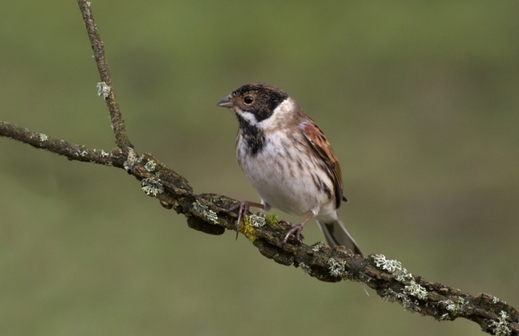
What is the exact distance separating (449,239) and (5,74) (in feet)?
14.0

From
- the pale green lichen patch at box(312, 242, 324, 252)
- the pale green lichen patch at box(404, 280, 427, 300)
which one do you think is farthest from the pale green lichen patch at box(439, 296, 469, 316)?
the pale green lichen patch at box(312, 242, 324, 252)

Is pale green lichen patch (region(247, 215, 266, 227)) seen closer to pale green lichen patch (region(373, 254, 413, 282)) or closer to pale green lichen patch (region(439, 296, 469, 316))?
pale green lichen patch (region(373, 254, 413, 282))

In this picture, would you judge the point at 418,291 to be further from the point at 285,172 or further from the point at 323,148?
the point at 323,148

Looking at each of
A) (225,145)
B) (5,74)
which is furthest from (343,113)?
(5,74)

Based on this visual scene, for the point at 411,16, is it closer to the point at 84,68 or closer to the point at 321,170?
the point at 84,68

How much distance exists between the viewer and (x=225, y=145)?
782 cm

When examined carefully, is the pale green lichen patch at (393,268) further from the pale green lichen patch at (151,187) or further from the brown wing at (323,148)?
the brown wing at (323,148)

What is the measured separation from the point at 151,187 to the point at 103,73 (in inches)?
18.3

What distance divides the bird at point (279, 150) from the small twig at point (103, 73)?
1.15 m

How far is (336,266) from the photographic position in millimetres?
3195

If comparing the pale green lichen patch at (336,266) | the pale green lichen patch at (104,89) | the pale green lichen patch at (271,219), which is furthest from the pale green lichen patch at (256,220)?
the pale green lichen patch at (104,89)

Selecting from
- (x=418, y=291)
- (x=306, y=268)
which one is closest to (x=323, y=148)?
(x=306, y=268)

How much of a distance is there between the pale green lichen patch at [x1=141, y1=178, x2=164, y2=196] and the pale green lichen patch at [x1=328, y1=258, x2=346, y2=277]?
2.34ft

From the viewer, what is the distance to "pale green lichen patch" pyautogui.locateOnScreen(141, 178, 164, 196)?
309cm
